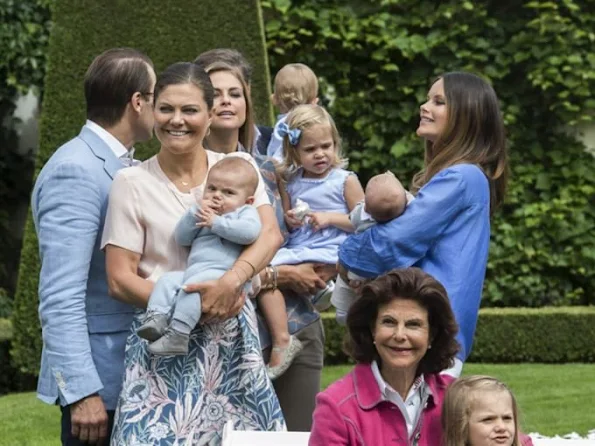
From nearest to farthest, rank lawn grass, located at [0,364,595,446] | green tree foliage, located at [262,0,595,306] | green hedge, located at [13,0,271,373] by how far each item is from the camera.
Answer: lawn grass, located at [0,364,595,446] → green hedge, located at [13,0,271,373] → green tree foliage, located at [262,0,595,306]

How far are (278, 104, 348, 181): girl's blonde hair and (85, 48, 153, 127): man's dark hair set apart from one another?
2.91ft

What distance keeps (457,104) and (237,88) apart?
800 mm

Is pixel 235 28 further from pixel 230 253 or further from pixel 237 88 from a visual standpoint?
pixel 230 253

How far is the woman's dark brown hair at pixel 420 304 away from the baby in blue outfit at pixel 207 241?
0.35 m

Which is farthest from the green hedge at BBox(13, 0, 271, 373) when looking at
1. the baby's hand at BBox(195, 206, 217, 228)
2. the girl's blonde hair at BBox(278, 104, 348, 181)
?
the baby's hand at BBox(195, 206, 217, 228)

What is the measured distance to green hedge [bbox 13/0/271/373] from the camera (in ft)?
27.5

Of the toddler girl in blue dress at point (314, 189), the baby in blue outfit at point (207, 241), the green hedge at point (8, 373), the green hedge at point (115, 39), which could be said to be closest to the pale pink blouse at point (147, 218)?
the baby in blue outfit at point (207, 241)

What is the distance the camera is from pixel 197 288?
3.24 meters

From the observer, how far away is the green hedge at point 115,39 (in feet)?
27.5

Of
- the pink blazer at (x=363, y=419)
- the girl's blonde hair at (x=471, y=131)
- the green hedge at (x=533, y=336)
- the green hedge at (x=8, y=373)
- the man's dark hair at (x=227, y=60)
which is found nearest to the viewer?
the pink blazer at (x=363, y=419)

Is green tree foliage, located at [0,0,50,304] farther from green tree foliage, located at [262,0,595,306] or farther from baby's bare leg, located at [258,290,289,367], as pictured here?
baby's bare leg, located at [258,290,289,367]

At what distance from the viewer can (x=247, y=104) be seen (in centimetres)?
413

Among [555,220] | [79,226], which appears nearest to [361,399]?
[79,226]

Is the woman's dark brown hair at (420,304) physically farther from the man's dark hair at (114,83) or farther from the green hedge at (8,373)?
the green hedge at (8,373)
